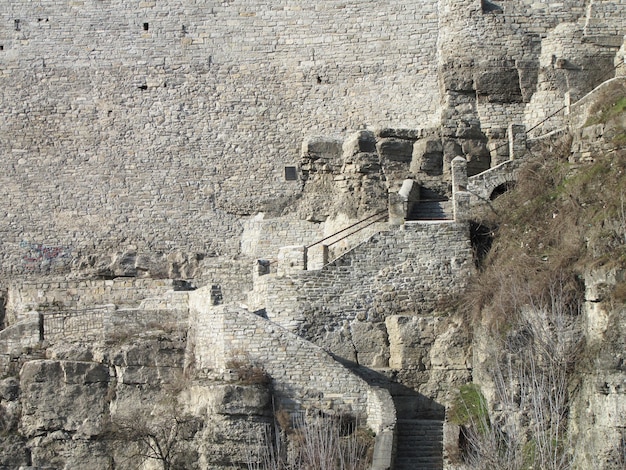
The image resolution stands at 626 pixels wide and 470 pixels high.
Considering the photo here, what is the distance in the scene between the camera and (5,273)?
36000 mm

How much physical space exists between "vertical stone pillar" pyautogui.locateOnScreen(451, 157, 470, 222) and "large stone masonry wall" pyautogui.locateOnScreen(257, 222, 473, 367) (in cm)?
58

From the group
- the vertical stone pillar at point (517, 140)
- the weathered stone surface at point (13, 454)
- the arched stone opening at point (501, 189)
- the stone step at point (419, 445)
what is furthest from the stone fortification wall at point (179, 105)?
the stone step at point (419, 445)

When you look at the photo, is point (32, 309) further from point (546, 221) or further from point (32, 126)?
point (546, 221)

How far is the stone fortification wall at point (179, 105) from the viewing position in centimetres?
3619

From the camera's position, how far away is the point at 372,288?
3100 cm

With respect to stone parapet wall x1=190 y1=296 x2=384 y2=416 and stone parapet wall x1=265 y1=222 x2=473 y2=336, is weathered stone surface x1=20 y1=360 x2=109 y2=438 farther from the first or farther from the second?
stone parapet wall x1=265 y1=222 x2=473 y2=336

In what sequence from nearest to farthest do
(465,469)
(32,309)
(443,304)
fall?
(465,469) → (443,304) → (32,309)

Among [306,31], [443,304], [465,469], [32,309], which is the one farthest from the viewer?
[306,31]

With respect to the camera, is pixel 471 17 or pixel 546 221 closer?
pixel 546 221

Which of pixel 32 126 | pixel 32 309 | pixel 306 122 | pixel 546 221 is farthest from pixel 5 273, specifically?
pixel 546 221

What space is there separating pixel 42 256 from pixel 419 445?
499 inches

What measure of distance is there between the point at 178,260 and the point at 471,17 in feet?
33.3

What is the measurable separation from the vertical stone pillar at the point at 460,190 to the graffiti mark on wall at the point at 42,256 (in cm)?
1055

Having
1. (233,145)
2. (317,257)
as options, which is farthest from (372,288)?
(233,145)
